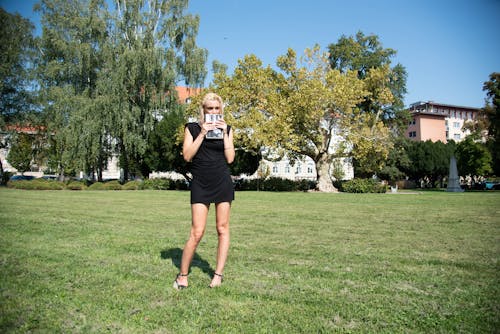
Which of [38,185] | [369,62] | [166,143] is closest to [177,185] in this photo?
[166,143]

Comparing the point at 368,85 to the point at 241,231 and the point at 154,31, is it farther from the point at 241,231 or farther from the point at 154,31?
the point at 241,231

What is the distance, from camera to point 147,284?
405cm

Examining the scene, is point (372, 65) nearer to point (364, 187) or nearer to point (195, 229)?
point (364, 187)

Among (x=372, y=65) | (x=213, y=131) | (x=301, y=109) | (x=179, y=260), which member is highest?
(x=372, y=65)

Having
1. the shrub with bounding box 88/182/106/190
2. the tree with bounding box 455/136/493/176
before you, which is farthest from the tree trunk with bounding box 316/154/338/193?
the tree with bounding box 455/136/493/176

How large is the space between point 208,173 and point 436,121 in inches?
3839

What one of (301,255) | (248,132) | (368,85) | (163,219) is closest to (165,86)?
(248,132)

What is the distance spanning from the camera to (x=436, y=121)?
89.1m

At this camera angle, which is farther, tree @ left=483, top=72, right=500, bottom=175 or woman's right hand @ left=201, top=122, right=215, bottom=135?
tree @ left=483, top=72, right=500, bottom=175

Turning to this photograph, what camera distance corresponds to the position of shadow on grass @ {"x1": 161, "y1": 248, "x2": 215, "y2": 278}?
Answer: 190 inches

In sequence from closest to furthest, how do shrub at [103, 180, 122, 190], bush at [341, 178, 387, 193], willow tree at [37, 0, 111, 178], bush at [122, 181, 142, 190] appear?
willow tree at [37, 0, 111, 178]
bush at [341, 178, 387, 193]
shrub at [103, 180, 122, 190]
bush at [122, 181, 142, 190]

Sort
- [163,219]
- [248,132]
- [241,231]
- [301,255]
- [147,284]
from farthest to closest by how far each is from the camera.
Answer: [248,132] → [163,219] → [241,231] → [301,255] → [147,284]

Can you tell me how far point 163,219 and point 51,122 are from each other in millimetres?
30306

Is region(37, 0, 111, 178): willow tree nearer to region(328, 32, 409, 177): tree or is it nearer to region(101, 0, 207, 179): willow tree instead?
region(101, 0, 207, 179): willow tree
